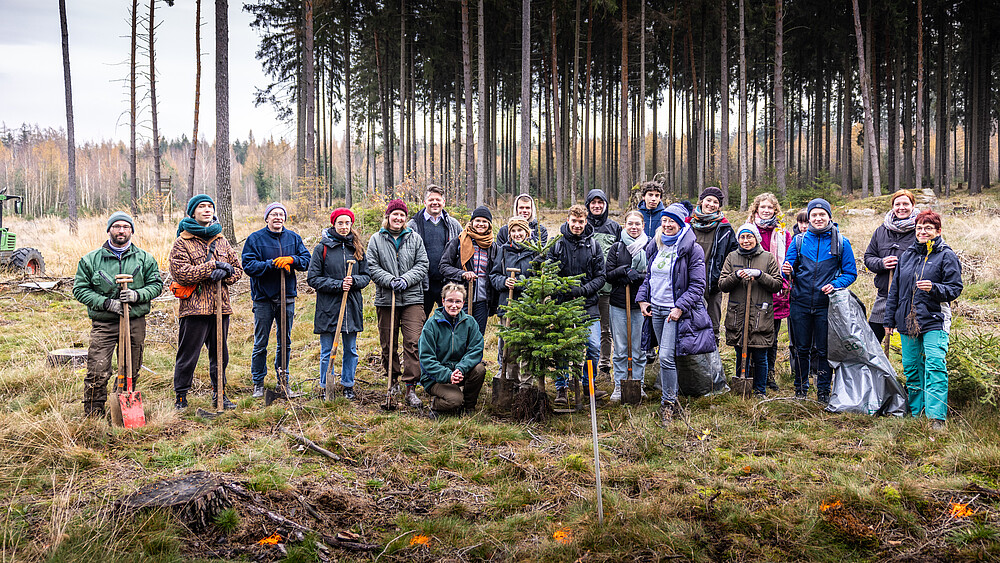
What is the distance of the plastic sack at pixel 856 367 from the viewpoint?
19.5ft

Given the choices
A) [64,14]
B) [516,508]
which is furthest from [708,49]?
[516,508]

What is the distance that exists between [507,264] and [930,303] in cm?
423

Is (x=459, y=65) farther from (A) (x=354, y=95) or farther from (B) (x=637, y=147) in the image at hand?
(B) (x=637, y=147)

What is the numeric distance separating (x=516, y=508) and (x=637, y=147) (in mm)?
37556

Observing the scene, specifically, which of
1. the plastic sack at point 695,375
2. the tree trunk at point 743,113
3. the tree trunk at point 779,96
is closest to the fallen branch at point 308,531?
the plastic sack at point 695,375

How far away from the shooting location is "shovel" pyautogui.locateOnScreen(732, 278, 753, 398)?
6492 millimetres

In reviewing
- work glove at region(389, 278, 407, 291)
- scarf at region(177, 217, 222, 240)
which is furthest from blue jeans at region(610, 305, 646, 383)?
scarf at region(177, 217, 222, 240)

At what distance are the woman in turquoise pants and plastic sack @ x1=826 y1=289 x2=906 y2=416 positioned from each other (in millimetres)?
334

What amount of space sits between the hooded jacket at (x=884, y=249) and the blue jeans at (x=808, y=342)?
2.82 ft

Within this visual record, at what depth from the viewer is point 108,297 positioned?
18.4 ft

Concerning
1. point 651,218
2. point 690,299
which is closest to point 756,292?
point 690,299

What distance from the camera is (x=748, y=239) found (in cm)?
642

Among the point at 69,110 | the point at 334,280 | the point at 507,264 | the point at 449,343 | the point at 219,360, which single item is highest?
the point at 69,110

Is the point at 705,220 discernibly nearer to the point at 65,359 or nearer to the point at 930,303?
the point at 930,303
